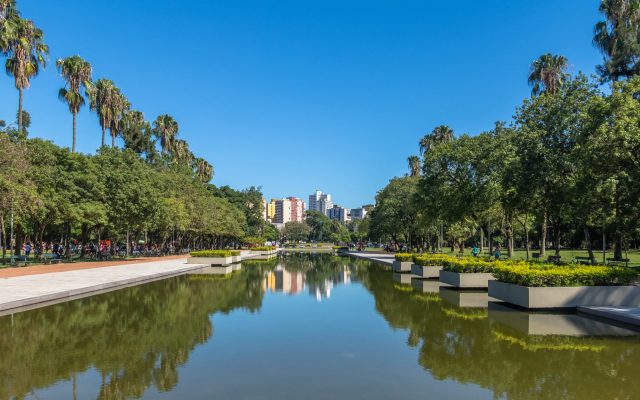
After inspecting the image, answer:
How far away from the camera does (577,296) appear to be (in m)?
15.0

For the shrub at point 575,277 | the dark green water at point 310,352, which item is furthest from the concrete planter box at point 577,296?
the dark green water at point 310,352

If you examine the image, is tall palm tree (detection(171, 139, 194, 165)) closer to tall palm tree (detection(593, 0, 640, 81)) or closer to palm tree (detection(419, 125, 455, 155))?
palm tree (detection(419, 125, 455, 155))

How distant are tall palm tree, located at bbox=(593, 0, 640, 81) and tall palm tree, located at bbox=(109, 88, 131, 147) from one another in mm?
42375

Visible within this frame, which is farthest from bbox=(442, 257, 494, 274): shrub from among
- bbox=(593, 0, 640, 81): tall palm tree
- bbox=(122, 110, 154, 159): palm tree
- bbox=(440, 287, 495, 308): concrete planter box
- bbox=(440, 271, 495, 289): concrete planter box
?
bbox=(122, 110, 154, 159): palm tree

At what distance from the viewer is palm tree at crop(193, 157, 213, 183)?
8622 centimetres

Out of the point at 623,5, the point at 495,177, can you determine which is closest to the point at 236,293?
the point at 495,177

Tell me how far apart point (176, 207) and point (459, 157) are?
30.0m

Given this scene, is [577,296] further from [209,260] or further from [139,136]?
[139,136]

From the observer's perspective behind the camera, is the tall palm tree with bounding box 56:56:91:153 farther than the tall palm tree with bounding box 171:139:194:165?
No

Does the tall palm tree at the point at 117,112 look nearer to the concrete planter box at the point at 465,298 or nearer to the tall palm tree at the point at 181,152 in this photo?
the tall palm tree at the point at 181,152

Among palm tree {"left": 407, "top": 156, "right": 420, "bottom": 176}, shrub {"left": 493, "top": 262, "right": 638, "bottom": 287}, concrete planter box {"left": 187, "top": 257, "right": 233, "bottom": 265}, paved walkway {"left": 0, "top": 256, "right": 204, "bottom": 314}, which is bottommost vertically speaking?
concrete planter box {"left": 187, "top": 257, "right": 233, "bottom": 265}

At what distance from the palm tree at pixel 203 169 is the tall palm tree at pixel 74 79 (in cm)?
4100

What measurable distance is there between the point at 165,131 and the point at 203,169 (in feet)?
67.7

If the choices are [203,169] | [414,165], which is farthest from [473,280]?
[203,169]
